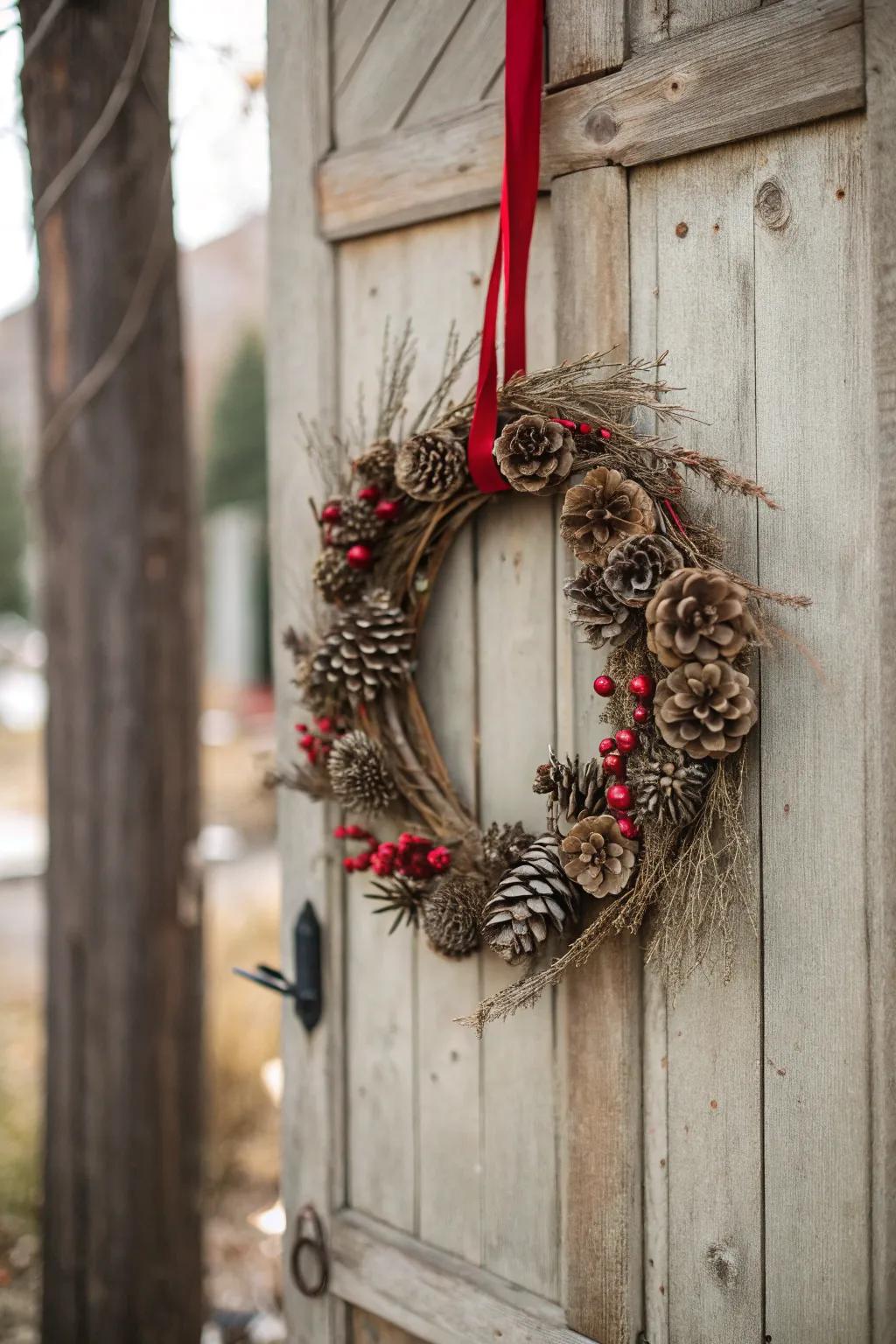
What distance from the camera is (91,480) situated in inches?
93.0

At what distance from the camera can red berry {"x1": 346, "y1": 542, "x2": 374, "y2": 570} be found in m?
1.38

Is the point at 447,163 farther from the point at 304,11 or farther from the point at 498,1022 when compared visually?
the point at 498,1022

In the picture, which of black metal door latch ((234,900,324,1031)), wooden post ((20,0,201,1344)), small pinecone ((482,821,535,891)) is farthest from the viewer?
wooden post ((20,0,201,1344))

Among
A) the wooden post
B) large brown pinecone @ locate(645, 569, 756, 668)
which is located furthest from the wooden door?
the wooden post

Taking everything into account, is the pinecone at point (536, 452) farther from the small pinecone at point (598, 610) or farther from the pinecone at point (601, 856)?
the pinecone at point (601, 856)

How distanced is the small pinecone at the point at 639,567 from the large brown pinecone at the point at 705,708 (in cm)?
9

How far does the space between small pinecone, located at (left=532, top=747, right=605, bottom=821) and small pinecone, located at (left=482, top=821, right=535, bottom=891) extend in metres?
0.11

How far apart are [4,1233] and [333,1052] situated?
212cm

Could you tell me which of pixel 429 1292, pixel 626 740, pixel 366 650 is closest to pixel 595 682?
pixel 626 740

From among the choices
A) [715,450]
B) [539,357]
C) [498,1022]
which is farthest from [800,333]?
[498,1022]

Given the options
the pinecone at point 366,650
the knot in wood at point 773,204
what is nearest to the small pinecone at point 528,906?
the pinecone at point 366,650

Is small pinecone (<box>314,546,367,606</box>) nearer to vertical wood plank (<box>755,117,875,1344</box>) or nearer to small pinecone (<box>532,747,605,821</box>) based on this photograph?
small pinecone (<box>532,747,605,821</box>)

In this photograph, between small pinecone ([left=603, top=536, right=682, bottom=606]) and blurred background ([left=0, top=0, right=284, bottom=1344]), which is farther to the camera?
blurred background ([left=0, top=0, right=284, bottom=1344])

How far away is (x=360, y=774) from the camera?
1358 millimetres
